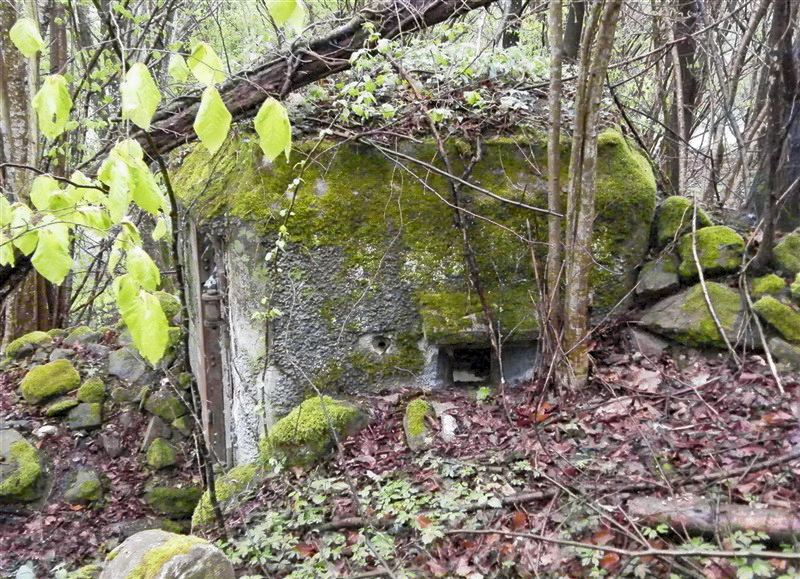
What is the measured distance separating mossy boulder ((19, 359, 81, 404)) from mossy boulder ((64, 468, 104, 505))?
116 cm

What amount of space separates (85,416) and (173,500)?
1523mm

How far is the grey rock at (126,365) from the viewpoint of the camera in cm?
677

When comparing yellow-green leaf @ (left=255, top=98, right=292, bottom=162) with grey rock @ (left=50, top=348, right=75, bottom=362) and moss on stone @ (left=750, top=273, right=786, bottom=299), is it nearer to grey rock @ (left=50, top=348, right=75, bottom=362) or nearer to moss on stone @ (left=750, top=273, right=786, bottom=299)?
moss on stone @ (left=750, top=273, right=786, bottom=299)

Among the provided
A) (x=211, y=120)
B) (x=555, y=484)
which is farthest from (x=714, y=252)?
(x=211, y=120)

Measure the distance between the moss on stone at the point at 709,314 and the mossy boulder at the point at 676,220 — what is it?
589 millimetres

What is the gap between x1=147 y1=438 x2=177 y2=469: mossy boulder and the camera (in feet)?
19.5

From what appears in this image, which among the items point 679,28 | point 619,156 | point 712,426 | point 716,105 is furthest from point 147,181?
point 716,105

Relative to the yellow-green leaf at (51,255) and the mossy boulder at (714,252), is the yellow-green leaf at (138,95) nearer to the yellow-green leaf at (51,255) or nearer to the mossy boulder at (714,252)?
the yellow-green leaf at (51,255)

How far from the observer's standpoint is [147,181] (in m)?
1.73

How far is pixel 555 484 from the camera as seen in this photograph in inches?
126

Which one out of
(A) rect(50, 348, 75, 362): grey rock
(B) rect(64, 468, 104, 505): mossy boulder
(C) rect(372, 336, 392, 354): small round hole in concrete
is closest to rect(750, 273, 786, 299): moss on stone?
(C) rect(372, 336, 392, 354): small round hole in concrete

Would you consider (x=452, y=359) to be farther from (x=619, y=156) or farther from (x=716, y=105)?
(x=716, y=105)

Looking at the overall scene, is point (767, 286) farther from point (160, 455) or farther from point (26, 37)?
point (160, 455)

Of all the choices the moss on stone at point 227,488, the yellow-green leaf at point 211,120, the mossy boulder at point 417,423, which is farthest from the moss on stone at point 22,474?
the yellow-green leaf at point 211,120
